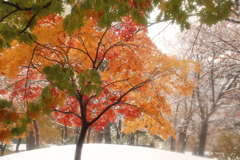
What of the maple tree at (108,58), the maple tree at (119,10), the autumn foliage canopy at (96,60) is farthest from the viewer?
the maple tree at (108,58)

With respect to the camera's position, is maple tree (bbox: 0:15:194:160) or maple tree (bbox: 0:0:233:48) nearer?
maple tree (bbox: 0:0:233:48)

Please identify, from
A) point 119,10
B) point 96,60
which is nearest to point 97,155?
point 96,60

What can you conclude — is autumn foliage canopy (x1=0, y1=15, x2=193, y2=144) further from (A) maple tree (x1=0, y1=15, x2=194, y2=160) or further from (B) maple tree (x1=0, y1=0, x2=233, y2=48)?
(B) maple tree (x1=0, y1=0, x2=233, y2=48)

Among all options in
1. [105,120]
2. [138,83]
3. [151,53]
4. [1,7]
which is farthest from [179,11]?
[105,120]

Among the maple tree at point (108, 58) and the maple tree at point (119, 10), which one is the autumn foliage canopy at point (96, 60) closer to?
the maple tree at point (108, 58)

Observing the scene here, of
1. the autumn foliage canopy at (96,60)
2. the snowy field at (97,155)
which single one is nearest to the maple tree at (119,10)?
the autumn foliage canopy at (96,60)

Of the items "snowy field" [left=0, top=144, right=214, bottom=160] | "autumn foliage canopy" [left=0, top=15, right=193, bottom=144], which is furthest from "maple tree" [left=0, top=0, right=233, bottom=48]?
"snowy field" [left=0, top=144, right=214, bottom=160]

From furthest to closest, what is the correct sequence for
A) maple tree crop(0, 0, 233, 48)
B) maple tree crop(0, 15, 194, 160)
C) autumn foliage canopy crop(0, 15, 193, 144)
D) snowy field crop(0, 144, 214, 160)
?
snowy field crop(0, 144, 214, 160), maple tree crop(0, 15, 194, 160), autumn foliage canopy crop(0, 15, 193, 144), maple tree crop(0, 0, 233, 48)

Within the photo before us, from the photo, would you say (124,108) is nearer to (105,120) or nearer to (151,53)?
(105,120)

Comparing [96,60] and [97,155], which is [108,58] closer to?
[96,60]

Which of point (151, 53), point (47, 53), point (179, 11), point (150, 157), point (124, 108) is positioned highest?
point (151, 53)

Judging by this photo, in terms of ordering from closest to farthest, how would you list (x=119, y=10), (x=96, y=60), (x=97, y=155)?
(x=119, y=10) → (x=96, y=60) → (x=97, y=155)

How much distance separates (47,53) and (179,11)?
3.81 metres

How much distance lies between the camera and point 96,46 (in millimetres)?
4812
